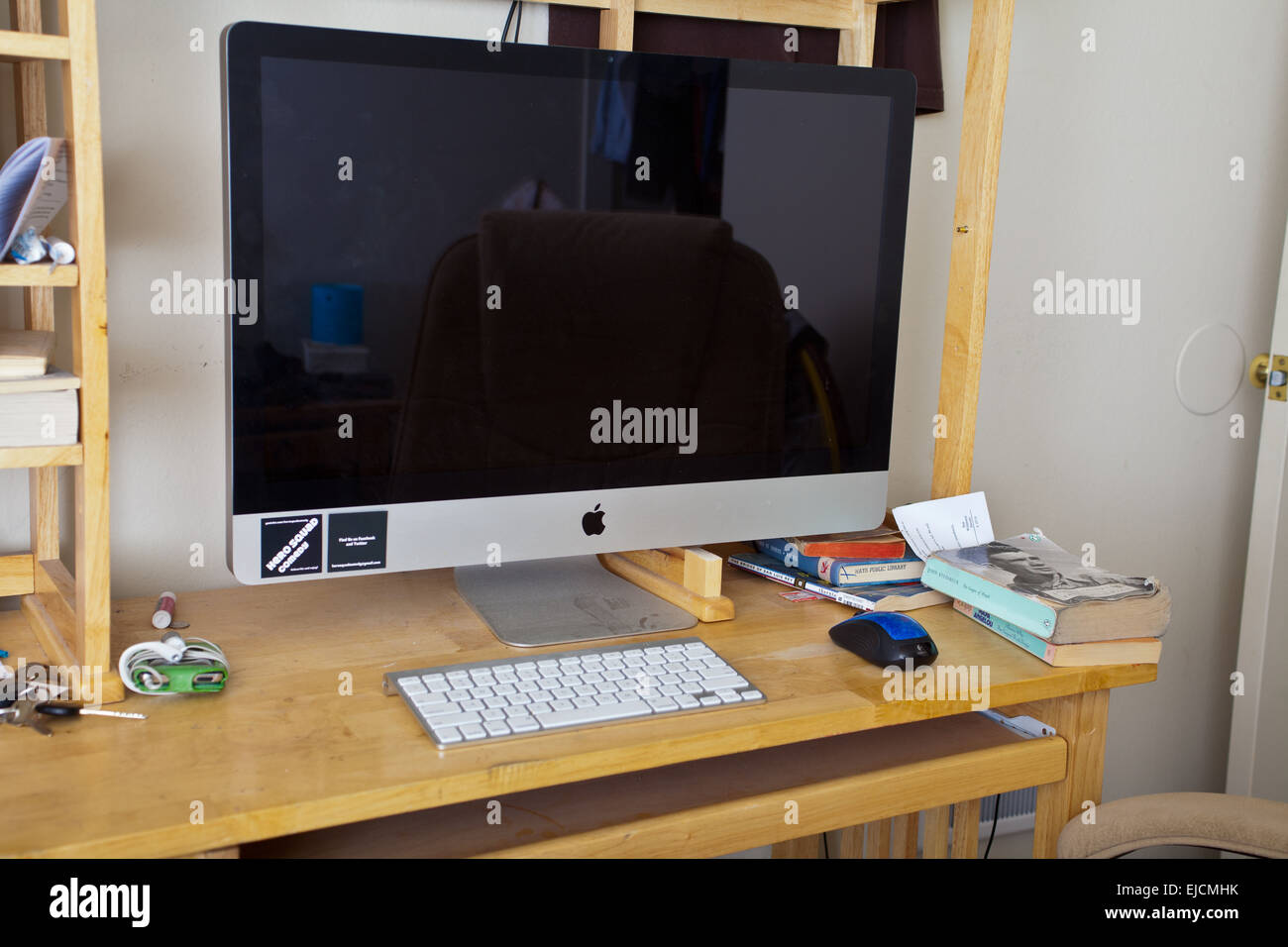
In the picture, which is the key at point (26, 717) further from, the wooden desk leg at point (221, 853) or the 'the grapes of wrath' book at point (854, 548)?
the 'the grapes of wrath' book at point (854, 548)

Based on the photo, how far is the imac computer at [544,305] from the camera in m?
1.02

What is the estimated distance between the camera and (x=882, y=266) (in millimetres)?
1331

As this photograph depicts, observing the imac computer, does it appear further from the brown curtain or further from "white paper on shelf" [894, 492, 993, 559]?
the brown curtain

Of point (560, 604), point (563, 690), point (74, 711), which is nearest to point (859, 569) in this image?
point (560, 604)

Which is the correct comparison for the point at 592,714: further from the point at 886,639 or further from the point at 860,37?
the point at 860,37

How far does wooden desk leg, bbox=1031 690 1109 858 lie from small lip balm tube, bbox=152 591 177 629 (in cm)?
89

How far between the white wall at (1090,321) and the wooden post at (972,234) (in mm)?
279

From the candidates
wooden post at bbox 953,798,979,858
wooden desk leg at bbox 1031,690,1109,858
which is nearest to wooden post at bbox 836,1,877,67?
wooden desk leg at bbox 1031,690,1109,858

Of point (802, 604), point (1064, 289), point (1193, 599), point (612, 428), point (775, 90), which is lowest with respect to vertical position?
point (1193, 599)

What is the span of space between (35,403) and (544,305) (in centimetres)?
47
